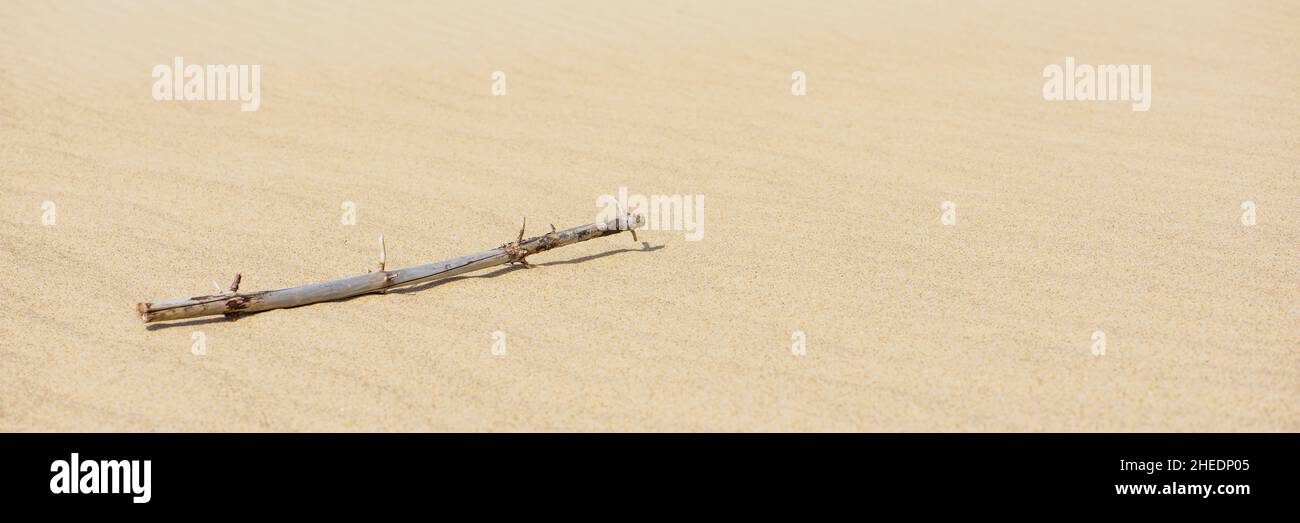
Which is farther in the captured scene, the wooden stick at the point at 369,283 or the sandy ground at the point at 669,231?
the wooden stick at the point at 369,283

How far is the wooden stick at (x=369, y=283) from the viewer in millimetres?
3671

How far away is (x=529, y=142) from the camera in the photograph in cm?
599

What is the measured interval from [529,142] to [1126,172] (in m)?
3.14

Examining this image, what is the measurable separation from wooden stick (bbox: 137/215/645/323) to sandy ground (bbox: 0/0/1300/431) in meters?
0.07

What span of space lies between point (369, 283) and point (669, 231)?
1.45 metres

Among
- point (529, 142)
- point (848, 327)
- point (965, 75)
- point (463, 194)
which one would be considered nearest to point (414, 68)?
point (529, 142)

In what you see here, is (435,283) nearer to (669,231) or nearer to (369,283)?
(369,283)

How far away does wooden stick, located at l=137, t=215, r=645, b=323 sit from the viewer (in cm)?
367

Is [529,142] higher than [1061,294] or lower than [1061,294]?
higher

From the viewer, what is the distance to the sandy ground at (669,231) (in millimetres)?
3293

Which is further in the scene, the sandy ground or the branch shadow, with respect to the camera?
the branch shadow

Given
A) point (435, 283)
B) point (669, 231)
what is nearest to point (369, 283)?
point (435, 283)

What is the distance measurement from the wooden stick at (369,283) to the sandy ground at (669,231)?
7cm

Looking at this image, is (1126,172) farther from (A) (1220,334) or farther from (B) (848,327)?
(B) (848,327)
